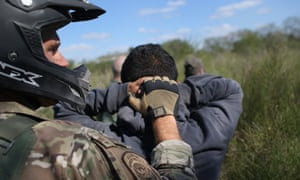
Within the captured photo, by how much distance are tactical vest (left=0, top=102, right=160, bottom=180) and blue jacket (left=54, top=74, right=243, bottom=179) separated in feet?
2.76

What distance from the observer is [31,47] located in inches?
73.7

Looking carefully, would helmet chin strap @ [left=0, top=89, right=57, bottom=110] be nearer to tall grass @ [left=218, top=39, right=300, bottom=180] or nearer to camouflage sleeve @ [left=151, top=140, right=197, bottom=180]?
camouflage sleeve @ [left=151, top=140, right=197, bottom=180]

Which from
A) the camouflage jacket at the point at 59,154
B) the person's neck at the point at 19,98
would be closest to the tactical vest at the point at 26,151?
the camouflage jacket at the point at 59,154

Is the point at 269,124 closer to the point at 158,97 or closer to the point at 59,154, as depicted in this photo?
the point at 158,97

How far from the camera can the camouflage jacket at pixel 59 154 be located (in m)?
1.51

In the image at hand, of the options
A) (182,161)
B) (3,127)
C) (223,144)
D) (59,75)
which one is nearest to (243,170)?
(223,144)

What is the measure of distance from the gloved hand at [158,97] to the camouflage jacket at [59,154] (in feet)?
2.07

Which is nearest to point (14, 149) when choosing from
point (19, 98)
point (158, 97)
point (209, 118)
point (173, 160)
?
point (19, 98)

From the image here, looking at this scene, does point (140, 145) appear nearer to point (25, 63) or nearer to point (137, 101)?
point (137, 101)

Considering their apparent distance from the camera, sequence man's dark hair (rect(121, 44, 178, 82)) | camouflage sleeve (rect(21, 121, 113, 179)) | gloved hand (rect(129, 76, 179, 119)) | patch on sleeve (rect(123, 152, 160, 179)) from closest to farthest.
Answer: camouflage sleeve (rect(21, 121, 113, 179)), patch on sleeve (rect(123, 152, 160, 179)), gloved hand (rect(129, 76, 179, 119)), man's dark hair (rect(121, 44, 178, 82))

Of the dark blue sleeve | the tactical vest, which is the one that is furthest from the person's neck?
the dark blue sleeve

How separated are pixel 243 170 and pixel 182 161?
230 cm

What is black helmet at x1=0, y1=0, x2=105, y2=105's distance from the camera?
72.4 inches

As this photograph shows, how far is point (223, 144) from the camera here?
2.61 m
